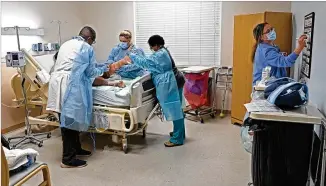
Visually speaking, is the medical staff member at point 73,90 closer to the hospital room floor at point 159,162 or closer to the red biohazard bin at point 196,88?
the hospital room floor at point 159,162

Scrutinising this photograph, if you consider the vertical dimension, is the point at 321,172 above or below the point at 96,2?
below

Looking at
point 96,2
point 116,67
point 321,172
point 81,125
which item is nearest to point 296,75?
point 321,172

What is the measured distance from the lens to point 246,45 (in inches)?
171

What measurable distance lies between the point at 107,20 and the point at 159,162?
11.4ft

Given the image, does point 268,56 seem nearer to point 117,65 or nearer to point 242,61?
point 242,61

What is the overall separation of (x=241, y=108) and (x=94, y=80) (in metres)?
2.24

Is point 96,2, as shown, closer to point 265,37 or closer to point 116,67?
point 116,67

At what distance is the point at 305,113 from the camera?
1950 mm

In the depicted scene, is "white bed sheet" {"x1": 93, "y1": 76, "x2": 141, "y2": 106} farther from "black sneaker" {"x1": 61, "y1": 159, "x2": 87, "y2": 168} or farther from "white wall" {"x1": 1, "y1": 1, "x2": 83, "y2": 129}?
"white wall" {"x1": 1, "y1": 1, "x2": 83, "y2": 129}

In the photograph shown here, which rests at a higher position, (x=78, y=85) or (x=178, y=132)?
(x=78, y=85)

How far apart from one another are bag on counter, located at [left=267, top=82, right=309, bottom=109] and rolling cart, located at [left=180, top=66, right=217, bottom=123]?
8.75 feet

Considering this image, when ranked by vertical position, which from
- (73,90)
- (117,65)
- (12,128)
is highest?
(117,65)

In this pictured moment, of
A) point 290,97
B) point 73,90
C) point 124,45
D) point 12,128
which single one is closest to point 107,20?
point 124,45

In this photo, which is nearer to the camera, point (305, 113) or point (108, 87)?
point (305, 113)
